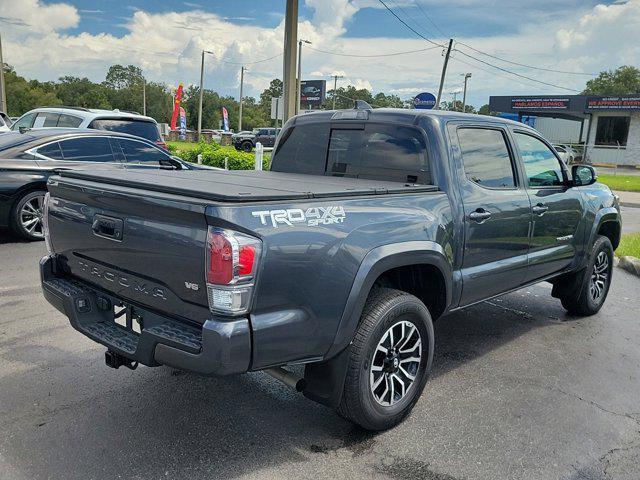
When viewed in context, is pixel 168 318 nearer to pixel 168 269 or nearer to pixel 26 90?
pixel 168 269

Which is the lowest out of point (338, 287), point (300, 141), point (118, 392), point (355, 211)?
point (118, 392)

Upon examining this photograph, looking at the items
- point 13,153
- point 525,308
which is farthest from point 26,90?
point 525,308

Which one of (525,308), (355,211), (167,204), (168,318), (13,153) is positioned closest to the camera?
(167,204)

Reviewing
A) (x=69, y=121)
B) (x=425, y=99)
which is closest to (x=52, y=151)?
(x=69, y=121)

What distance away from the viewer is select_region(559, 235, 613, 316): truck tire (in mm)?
5637

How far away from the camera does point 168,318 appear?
2.85m

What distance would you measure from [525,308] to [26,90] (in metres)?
90.8

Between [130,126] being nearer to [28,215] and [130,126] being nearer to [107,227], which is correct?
[28,215]

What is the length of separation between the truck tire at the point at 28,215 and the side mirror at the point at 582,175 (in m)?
6.90

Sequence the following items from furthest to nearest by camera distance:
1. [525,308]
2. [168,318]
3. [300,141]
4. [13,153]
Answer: [13,153], [525,308], [300,141], [168,318]

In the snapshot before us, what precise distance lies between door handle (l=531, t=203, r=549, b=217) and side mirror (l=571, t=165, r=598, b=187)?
2.30 ft

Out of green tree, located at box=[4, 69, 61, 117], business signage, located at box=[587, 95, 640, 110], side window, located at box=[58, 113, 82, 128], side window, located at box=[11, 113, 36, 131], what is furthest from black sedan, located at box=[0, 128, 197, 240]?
green tree, located at box=[4, 69, 61, 117]

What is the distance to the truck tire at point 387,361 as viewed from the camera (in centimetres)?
308

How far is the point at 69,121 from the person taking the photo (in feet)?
37.8
